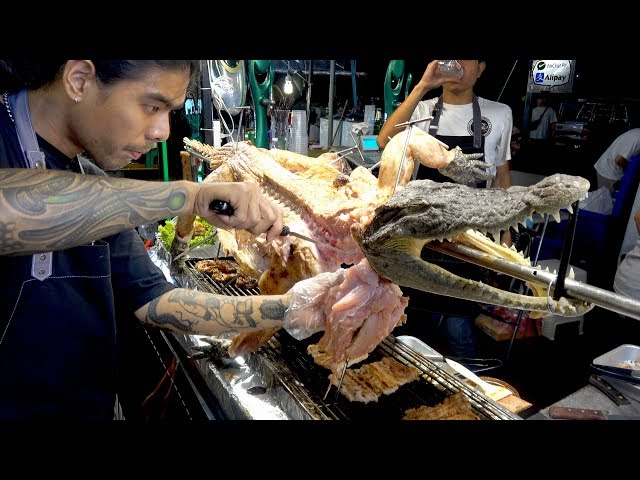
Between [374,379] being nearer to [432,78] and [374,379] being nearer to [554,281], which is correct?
[554,281]

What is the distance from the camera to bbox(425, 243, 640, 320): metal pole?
109 centimetres

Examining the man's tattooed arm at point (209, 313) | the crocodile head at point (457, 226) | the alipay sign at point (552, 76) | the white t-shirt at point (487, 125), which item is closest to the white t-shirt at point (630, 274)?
the white t-shirt at point (487, 125)

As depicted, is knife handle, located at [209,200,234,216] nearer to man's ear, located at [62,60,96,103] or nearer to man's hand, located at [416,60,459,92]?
→ man's ear, located at [62,60,96,103]

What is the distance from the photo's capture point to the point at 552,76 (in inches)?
72.6

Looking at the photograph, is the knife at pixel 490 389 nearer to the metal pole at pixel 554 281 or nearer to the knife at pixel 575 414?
the knife at pixel 575 414

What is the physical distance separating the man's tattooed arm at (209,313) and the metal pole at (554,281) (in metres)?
0.77

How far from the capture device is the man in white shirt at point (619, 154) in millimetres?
3303

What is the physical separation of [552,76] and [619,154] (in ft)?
6.51

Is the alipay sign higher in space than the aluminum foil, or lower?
higher

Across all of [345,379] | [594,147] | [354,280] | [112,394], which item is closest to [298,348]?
[345,379]

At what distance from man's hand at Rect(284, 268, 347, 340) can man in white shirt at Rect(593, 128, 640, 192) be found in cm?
259

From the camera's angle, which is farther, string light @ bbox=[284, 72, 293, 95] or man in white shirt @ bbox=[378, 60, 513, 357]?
string light @ bbox=[284, 72, 293, 95]

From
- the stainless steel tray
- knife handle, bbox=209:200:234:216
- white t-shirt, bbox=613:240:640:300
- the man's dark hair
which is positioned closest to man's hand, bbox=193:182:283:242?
knife handle, bbox=209:200:234:216

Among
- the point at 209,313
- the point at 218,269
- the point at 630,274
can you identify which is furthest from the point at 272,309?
the point at 630,274
